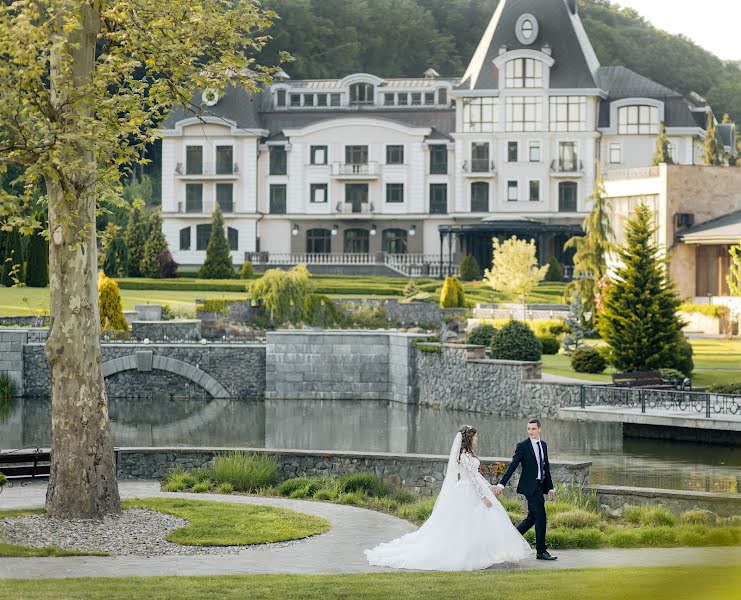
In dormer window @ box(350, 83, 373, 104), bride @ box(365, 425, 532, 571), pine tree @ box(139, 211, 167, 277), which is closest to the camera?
bride @ box(365, 425, 532, 571)

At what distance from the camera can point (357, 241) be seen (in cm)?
7288

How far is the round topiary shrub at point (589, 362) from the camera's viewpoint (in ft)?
111

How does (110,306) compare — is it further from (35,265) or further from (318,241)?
(318,241)

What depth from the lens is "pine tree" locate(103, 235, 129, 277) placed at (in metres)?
57.8

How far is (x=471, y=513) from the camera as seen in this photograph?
439 inches

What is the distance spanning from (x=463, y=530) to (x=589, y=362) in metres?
23.4

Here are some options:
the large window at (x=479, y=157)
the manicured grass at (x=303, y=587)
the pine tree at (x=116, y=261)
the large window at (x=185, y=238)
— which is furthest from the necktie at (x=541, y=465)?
the large window at (x=185, y=238)

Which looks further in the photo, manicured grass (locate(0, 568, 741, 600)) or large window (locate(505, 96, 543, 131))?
large window (locate(505, 96, 543, 131))

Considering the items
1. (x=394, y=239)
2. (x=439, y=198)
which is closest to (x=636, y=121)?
(x=439, y=198)

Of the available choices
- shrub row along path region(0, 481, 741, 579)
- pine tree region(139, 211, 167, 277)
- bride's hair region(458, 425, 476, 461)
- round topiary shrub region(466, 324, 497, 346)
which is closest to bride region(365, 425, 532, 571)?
bride's hair region(458, 425, 476, 461)

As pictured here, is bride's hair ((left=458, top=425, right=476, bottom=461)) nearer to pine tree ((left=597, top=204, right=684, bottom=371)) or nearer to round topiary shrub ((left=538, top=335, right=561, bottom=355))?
pine tree ((left=597, top=204, right=684, bottom=371))

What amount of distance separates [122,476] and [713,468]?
35.7 ft

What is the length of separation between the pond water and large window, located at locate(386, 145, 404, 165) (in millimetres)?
36120

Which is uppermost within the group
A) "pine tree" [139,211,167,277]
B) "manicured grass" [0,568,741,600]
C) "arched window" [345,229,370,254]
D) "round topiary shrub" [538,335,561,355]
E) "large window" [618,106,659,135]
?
"large window" [618,106,659,135]
